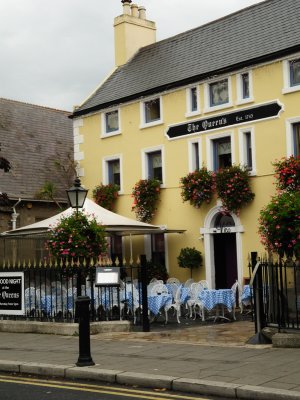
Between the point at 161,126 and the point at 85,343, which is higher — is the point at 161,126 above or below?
above

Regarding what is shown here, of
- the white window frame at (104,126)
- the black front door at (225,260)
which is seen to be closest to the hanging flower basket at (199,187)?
the black front door at (225,260)

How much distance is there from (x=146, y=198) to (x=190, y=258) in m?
2.87

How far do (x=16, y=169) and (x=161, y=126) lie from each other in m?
7.73

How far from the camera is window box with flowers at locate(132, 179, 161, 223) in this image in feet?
77.0

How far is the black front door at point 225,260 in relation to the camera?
72.8ft

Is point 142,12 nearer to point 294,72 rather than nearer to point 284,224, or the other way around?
point 294,72

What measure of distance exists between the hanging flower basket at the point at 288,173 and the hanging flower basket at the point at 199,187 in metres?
2.76

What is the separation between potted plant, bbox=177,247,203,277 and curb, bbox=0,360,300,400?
38.9ft

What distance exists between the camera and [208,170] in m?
22.1

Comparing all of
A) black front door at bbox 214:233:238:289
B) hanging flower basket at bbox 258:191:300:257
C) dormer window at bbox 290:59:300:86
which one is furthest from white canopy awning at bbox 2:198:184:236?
hanging flower basket at bbox 258:191:300:257

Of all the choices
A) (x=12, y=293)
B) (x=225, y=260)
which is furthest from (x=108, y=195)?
(x=12, y=293)

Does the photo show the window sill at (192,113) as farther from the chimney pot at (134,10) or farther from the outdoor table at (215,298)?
the outdoor table at (215,298)

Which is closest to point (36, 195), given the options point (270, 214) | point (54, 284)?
point (54, 284)

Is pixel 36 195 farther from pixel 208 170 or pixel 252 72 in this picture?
pixel 252 72
